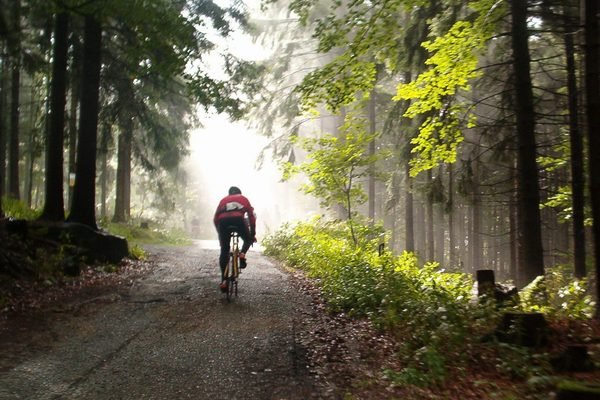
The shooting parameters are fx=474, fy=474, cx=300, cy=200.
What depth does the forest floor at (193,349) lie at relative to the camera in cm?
444

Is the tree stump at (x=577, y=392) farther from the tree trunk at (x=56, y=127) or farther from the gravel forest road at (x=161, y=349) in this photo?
the tree trunk at (x=56, y=127)

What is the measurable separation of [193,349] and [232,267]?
2.88 meters

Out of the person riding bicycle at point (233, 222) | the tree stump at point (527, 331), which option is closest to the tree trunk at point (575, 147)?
the tree stump at point (527, 331)

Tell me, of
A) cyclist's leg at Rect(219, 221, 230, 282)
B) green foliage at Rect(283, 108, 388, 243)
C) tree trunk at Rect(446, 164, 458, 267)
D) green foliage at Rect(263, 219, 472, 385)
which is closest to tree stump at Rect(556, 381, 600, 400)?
green foliage at Rect(263, 219, 472, 385)

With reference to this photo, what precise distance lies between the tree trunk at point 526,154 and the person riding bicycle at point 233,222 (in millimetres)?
5055

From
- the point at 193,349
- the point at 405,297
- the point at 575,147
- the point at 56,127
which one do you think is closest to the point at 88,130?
the point at 56,127

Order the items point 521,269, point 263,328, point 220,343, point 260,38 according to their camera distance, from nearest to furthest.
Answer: point 220,343 → point 263,328 → point 521,269 → point 260,38

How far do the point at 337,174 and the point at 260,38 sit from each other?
10614mm

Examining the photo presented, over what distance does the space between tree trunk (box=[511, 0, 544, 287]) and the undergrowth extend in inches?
41.8

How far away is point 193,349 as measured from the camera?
18.6 ft

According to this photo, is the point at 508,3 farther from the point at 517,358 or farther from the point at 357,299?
the point at 517,358

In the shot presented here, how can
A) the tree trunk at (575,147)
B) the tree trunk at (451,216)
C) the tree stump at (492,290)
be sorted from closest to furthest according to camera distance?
the tree stump at (492,290), the tree trunk at (575,147), the tree trunk at (451,216)

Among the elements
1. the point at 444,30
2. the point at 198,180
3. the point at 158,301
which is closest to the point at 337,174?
the point at 444,30

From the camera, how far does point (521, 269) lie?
29.9 ft
